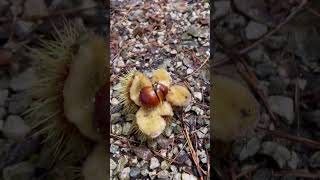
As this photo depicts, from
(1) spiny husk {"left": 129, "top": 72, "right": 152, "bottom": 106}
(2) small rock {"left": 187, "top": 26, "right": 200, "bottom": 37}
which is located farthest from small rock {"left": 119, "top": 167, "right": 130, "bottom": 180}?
(2) small rock {"left": 187, "top": 26, "right": 200, "bottom": 37}

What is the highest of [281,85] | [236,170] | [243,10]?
[243,10]

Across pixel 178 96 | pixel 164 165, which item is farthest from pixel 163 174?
pixel 178 96

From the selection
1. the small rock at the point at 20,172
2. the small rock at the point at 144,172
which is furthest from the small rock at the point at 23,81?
the small rock at the point at 144,172

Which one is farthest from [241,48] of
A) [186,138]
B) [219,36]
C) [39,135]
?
[39,135]

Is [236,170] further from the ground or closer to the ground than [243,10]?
closer to the ground

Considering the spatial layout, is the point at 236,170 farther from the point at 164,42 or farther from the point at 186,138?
the point at 164,42

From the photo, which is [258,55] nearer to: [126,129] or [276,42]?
[276,42]
